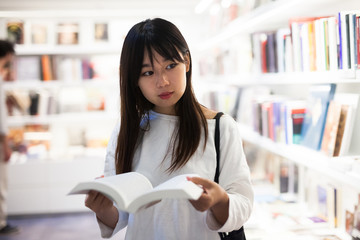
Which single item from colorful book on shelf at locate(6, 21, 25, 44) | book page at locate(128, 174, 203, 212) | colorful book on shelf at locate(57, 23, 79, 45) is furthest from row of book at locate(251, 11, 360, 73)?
colorful book on shelf at locate(6, 21, 25, 44)

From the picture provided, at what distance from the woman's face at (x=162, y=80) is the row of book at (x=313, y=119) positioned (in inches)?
30.3

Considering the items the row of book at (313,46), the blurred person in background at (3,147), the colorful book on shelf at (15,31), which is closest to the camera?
the row of book at (313,46)

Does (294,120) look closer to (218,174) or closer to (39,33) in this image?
(218,174)

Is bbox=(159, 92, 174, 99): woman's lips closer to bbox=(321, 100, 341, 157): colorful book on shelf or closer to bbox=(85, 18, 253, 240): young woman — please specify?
bbox=(85, 18, 253, 240): young woman

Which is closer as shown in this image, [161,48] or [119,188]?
[119,188]

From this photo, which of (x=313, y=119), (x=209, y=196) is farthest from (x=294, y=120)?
(x=209, y=196)

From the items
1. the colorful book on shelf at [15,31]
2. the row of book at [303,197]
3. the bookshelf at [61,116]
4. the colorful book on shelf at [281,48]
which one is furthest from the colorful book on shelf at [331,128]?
the colorful book on shelf at [15,31]

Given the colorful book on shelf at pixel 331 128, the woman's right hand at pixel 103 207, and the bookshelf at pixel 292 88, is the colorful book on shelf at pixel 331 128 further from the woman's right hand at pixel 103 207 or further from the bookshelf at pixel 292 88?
the woman's right hand at pixel 103 207

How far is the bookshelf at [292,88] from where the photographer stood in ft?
5.13

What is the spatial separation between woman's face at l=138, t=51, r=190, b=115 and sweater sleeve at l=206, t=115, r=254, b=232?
153 mm

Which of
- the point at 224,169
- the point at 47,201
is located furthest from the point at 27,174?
the point at 224,169

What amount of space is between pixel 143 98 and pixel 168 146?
189mm

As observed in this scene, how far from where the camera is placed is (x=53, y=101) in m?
4.38

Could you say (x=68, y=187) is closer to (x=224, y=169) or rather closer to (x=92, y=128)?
(x=92, y=128)
